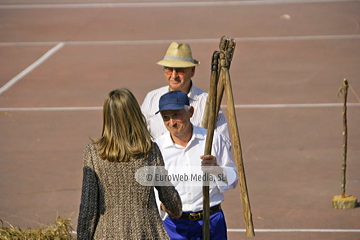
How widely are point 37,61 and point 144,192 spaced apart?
47.0ft

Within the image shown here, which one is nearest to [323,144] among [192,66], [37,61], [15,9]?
[192,66]

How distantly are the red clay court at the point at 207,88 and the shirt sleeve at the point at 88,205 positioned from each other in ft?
13.5

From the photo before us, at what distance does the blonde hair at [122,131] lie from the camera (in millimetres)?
4004

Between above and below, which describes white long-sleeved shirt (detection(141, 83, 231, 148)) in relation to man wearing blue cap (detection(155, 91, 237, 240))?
above

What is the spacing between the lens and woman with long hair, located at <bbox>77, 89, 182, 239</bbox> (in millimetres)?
4016

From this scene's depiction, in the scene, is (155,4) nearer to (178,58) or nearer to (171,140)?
(178,58)

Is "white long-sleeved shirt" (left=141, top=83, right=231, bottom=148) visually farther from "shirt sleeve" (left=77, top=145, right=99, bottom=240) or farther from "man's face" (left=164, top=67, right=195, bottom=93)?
"shirt sleeve" (left=77, top=145, right=99, bottom=240)

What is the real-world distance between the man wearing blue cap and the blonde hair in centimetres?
90

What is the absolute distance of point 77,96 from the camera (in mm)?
14586

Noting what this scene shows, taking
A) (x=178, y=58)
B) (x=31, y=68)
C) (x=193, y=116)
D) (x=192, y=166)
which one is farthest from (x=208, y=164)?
(x=31, y=68)

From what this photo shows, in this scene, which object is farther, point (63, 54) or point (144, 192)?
point (63, 54)

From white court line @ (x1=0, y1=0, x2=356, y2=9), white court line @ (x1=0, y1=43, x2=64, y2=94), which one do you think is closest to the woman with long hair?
white court line @ (x1=0, y1=43, x2=64, y2=94)

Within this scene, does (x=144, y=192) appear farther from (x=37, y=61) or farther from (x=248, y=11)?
Answer: (x=248, y=11)

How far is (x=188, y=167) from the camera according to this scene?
5.08 metres
